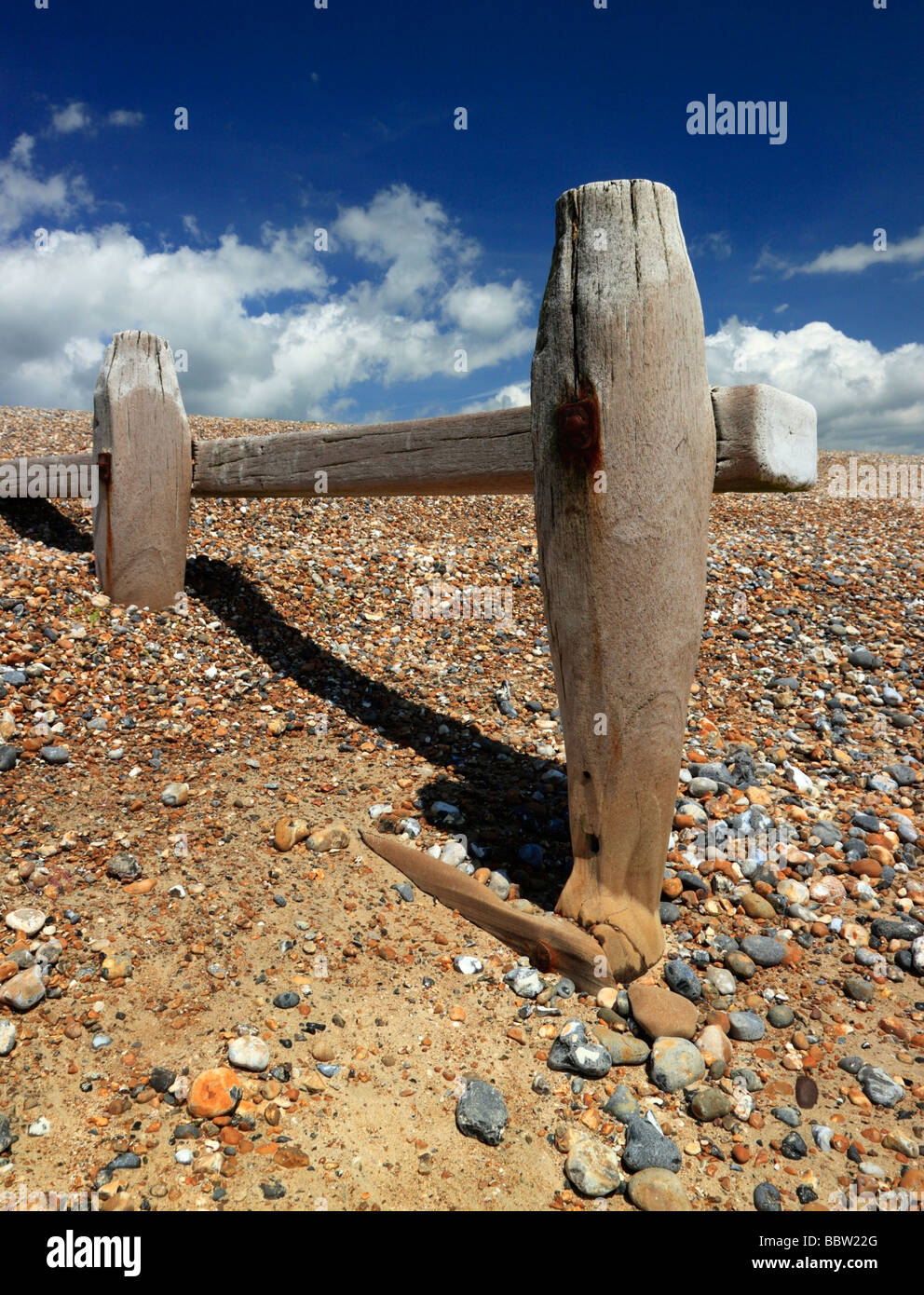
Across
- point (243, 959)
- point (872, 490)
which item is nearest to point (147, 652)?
point (243, 959)

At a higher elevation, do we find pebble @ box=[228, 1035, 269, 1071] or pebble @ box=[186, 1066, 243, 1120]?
pebble @ box=[228, 1035, 269, 1071]

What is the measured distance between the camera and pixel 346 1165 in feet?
5.65

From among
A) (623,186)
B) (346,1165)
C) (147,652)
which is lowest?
(346,1165)

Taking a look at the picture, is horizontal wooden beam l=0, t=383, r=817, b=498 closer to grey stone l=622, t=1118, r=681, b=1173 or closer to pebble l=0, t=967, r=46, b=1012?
grey stone l=622, t=1118, r=681, b=1173

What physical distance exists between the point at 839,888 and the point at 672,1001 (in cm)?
100

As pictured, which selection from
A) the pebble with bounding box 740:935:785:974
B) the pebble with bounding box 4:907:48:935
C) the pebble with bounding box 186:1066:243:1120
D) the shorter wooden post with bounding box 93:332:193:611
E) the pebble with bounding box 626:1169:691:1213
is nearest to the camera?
the pebble with bounding box 626:1169:691:1213

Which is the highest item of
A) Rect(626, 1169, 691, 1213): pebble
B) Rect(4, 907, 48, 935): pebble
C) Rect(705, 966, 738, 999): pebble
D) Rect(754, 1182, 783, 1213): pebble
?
Rect(4, 907, 48, 935): pebble

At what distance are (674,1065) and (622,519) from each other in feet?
5.16

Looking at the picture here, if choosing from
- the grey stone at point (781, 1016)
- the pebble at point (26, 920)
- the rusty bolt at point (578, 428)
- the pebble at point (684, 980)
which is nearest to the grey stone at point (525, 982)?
the pebble at point (684, 980)

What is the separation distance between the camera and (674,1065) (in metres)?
2.02

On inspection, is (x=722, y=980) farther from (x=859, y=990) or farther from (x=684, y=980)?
(x=859, y=990)

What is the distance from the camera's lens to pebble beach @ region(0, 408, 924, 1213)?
1.77 metres

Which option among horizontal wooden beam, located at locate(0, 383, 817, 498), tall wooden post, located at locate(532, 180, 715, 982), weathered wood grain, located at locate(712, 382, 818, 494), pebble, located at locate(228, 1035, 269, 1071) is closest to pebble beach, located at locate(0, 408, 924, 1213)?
pebble, located at locate(228, 1035, 269, 1071)
